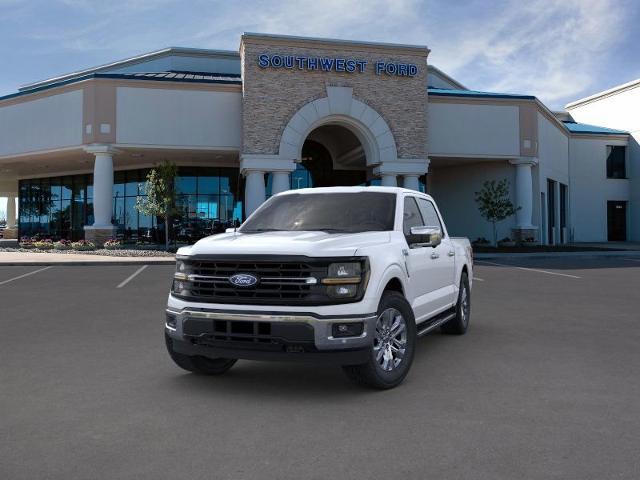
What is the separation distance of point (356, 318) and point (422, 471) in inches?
63.8

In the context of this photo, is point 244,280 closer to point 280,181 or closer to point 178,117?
point 280,181

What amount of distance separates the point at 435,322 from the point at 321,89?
2270 centimetres

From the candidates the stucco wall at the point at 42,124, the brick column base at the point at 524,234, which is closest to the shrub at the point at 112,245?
the stucco wall at the point at 42,124

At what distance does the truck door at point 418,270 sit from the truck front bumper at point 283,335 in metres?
1.18

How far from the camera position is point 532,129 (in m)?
32.0

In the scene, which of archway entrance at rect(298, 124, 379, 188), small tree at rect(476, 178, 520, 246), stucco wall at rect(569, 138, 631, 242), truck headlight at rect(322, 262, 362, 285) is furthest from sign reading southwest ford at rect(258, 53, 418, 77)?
truck headlight at rect(322, 262, 362, 285)

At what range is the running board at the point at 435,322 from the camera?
6.47 metres

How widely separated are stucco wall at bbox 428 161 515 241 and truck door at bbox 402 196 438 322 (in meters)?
27.1

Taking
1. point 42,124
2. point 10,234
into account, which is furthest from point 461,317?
point 10,234

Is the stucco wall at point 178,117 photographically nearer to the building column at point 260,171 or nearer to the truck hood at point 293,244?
the building column at point 260,171

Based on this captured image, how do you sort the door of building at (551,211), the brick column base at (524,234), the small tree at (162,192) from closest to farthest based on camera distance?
the small tree at (162,192)
the brick column base at (524,234)
the door of building at (551,211)

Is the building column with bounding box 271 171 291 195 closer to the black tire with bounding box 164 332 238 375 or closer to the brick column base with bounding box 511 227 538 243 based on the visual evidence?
the brick column base with bounding box 511 227 538 243

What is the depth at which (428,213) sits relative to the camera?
759 centimetres

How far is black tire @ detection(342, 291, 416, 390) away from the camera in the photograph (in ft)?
17.1
